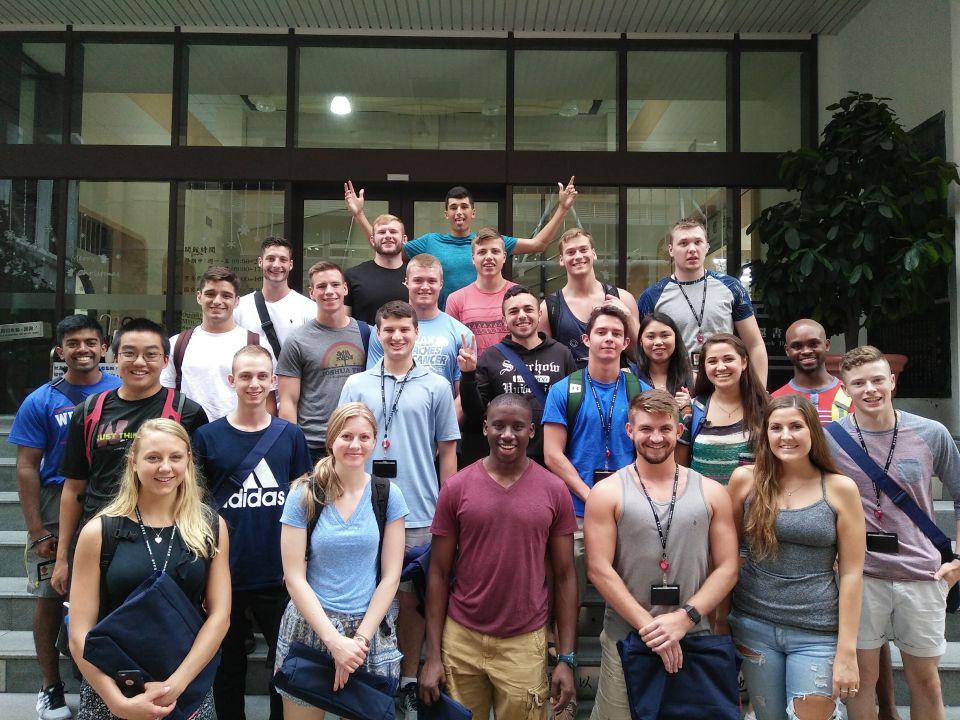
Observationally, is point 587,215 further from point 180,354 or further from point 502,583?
point 502,583

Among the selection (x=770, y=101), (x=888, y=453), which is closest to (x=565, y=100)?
(x=770, y=101)

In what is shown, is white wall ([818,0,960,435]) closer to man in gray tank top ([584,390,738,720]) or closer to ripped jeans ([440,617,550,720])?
man in gray tank top ([584,390,738,720])

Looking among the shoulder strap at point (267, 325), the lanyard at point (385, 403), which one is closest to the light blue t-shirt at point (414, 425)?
the lanyard at point (385, 403)

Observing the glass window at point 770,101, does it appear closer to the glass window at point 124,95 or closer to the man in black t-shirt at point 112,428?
the glass window at point 124,95

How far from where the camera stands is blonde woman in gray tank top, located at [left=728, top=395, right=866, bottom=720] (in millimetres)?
2918

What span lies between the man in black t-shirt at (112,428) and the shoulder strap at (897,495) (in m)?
3.03

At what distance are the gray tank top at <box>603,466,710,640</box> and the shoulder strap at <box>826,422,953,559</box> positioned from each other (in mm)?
888

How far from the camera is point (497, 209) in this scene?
841 cm

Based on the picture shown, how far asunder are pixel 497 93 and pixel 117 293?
4642 millimetres

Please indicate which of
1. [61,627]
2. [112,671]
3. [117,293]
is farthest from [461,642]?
[117,293]

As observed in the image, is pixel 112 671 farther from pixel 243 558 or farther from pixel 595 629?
pixel 595 629

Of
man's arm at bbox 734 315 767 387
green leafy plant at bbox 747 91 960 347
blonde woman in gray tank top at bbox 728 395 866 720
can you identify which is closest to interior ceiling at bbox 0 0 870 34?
green leafy plant at bbox 747 91 960 347

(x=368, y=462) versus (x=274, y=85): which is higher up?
(x=274, y=85)

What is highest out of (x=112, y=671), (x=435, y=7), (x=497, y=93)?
(x=435, y=7)
